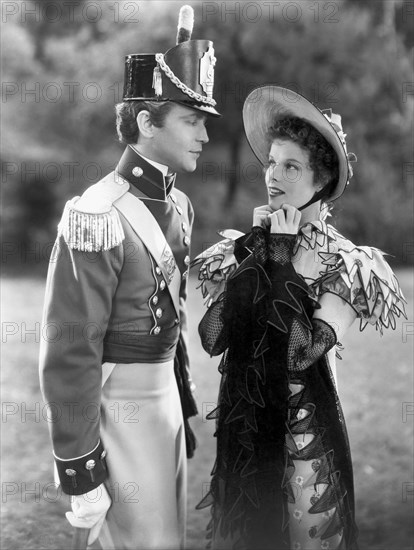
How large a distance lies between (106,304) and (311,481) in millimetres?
761

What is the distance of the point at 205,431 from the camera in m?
3.41

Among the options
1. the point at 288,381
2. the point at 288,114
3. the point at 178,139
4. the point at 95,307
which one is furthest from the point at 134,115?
the point at 288,381

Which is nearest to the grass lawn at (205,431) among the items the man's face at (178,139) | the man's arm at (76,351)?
the man's arm at (76,351)

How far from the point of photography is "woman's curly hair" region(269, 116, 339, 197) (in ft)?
6.57

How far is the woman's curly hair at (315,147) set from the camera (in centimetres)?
200

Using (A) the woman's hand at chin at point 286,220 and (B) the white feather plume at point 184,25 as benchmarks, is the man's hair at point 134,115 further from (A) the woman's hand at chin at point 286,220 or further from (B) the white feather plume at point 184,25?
(A) the woman's hand at chin at point 286,220

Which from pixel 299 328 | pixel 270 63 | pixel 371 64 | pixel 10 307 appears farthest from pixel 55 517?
pixel 371 64

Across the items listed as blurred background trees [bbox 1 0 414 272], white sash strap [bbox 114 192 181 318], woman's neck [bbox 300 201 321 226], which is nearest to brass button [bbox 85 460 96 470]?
white sash strap [bbox 114 192 181 318]

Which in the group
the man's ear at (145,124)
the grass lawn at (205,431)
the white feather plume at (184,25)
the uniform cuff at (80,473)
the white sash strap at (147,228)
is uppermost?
the white feather plume at (184,25)

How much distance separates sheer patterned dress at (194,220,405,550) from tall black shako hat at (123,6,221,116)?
44 centimetres

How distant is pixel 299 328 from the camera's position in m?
1.89

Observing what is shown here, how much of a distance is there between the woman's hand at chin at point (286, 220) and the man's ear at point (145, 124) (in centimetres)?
42

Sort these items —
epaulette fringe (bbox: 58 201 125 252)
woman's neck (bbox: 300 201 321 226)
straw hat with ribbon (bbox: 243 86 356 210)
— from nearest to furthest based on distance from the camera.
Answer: epaulette fringe (bbox: 58 201 125 252) → straw hat with ribbon (bbox: 243 86 356 210) → woman's neck (bbox: 300 201 321 226)

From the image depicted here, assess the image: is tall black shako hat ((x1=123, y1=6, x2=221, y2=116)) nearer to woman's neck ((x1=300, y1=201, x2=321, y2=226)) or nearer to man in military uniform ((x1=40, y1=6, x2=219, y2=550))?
man in military uniform ((x1=40, y1=6, x2=219, y2=550))
